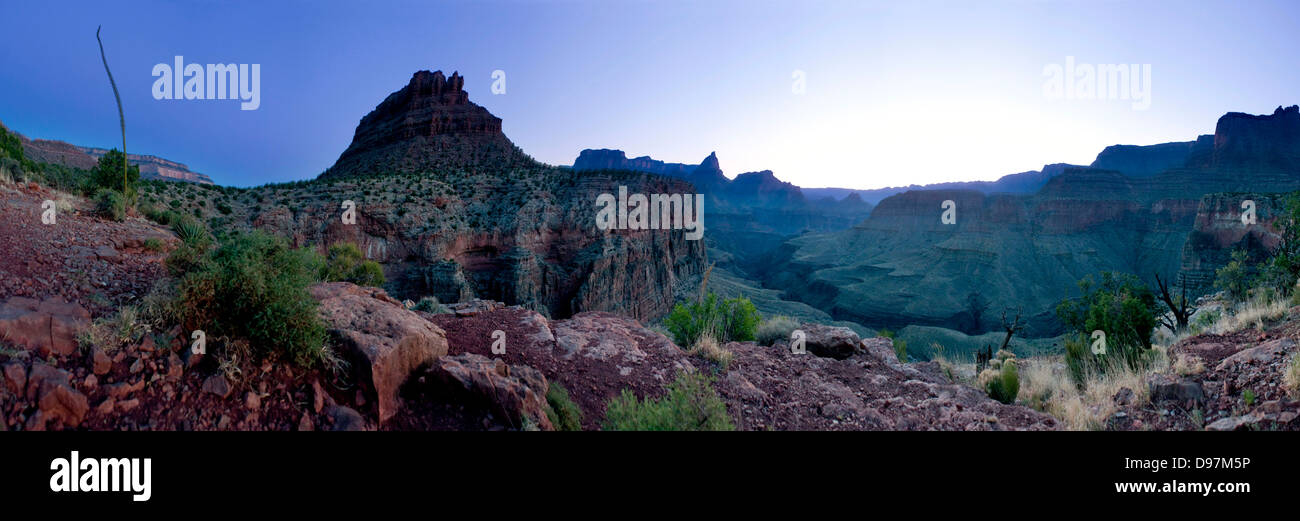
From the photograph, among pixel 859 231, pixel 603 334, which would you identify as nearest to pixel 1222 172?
pixel 859 231

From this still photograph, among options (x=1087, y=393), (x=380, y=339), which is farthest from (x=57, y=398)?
(x=1087, y=393)

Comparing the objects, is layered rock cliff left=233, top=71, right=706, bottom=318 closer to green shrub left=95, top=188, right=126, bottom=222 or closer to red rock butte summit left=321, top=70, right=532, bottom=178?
red rock butte summit left=321, top=70, right=532, bottom=178

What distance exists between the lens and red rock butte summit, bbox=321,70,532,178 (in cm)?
3850

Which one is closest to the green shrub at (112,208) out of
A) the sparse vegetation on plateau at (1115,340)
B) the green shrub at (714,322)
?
the green shrub at (714,322)

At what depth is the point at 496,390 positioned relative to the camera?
4.16 m

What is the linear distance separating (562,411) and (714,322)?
561cm

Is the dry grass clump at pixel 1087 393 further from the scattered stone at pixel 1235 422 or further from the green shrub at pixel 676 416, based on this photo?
the green shrub at pixel 676 416

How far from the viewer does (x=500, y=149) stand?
40281mm

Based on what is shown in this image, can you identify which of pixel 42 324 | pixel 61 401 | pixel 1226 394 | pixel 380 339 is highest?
pixel 42 324

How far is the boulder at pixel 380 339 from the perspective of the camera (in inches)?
156

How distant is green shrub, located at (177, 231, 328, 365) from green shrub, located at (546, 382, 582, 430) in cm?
205
